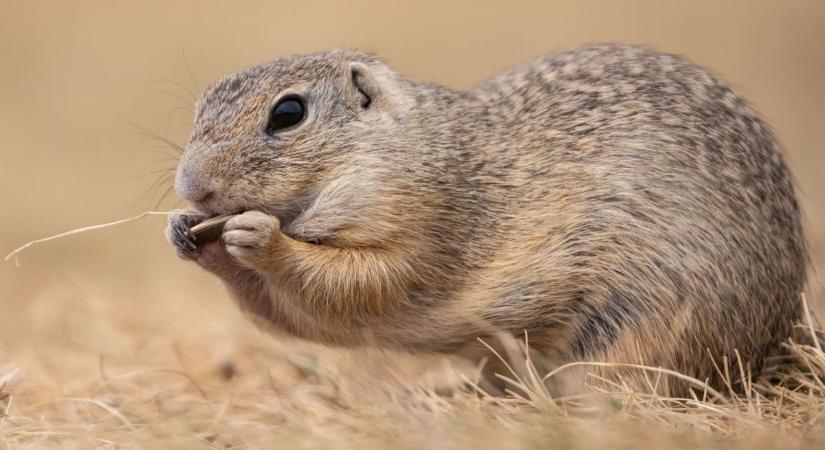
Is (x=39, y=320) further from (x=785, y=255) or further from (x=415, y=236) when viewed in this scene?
(x=785, y=255)

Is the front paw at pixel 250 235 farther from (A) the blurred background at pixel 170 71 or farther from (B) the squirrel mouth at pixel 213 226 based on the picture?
(A) the blurred background at pixel 170 71

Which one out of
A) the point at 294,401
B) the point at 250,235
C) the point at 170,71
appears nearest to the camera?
the point at 250,235

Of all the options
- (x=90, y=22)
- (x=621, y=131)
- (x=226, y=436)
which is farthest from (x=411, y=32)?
(x=226, y=436)

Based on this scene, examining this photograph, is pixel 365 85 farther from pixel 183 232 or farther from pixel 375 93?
pixel 183 232

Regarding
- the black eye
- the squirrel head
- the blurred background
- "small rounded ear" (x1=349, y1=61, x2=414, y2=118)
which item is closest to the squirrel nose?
the squirrel head

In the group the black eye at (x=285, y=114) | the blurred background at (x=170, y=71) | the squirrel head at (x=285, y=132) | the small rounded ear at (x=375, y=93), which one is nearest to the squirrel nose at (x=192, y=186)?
the squirrel head at (x=285, y=132)

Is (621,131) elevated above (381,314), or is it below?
above

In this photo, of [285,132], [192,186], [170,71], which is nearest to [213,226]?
[192,186]
